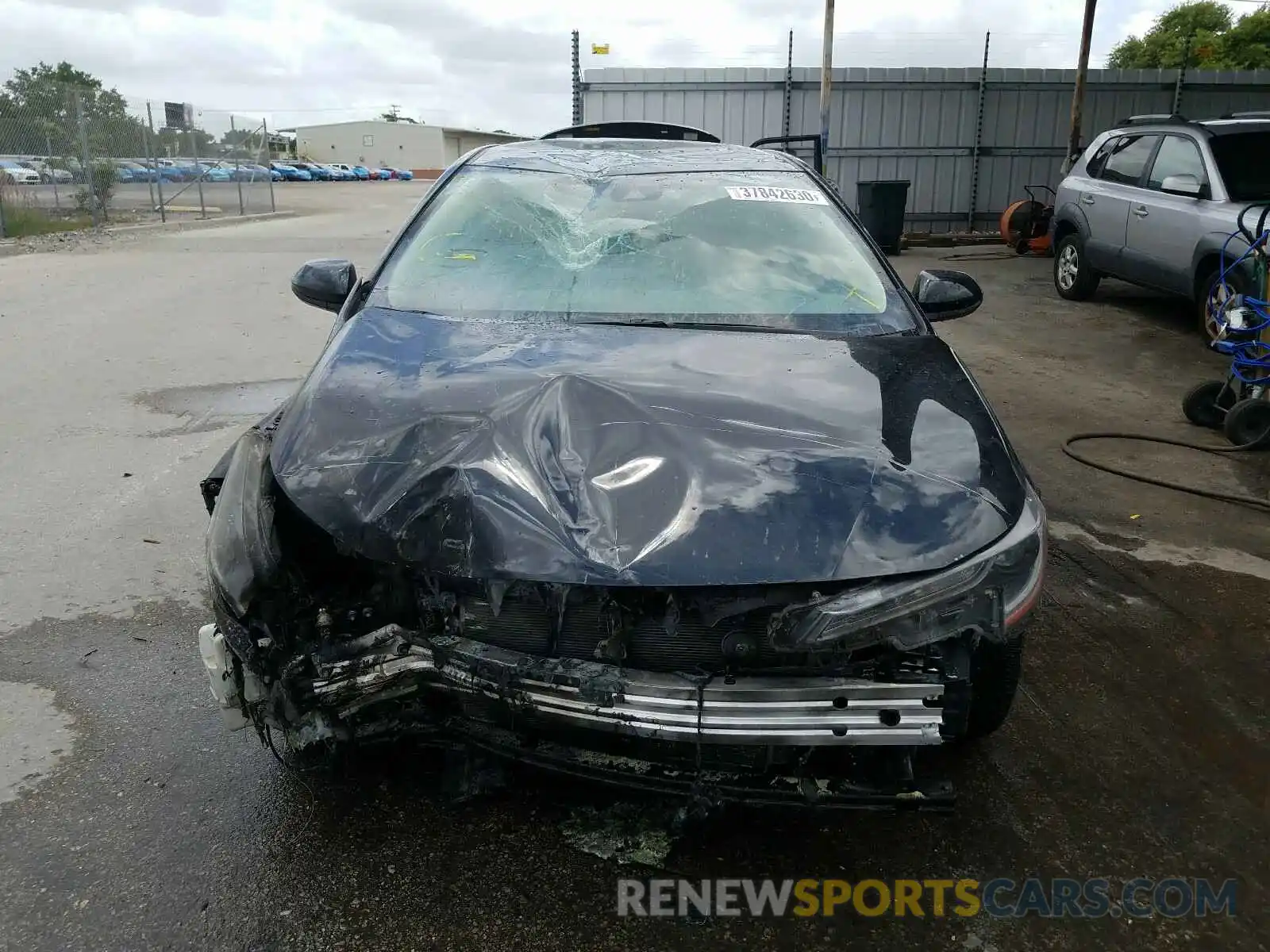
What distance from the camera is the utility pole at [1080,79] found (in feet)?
45.5

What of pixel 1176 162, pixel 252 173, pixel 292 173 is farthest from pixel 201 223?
pixel 292 173

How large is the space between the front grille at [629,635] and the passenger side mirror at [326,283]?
5.68ft

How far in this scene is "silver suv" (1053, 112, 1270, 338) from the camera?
7551 millimetres

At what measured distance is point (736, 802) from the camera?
2010mm

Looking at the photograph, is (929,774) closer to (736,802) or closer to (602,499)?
(736,802)

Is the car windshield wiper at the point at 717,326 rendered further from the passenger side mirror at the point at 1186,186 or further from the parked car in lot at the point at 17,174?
the parked car in lot at the point at 17,174

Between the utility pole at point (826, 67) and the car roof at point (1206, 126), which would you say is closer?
the car roof at point (1206, 126)

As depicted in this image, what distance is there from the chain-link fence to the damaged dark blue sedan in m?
16.9

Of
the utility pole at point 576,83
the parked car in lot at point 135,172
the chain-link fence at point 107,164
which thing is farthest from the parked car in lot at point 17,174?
the utility pole at point 576,83

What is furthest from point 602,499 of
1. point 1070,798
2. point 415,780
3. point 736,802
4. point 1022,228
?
point 1022,228

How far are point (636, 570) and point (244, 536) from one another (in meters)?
0.91

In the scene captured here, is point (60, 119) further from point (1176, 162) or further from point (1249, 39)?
point (1249, 39)

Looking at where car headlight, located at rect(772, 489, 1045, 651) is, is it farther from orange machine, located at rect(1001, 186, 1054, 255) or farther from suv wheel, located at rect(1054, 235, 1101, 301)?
orange machine, located at rect(1001, 186, 1054, 255)

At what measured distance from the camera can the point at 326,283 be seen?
3383 mm
